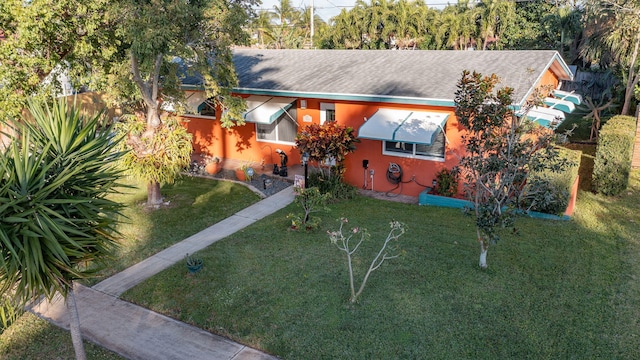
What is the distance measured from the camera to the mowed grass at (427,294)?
7.79 metres

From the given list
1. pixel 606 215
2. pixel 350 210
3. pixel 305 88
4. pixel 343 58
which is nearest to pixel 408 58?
pixel 343 58

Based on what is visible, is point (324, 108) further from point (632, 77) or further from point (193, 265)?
point (632, 77)

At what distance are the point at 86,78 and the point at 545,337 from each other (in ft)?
44.5

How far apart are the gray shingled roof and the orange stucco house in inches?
1.4

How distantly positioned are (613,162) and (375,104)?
7.73m

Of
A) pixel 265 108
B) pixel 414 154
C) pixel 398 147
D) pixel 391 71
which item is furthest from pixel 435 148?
pixel 265 108

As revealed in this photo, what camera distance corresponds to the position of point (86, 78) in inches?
A: 545

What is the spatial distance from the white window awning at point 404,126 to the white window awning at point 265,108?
3.64 m

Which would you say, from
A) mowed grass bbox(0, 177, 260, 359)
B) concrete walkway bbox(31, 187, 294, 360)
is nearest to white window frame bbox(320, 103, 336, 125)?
mowed grass bbox(0, 177, 260, 359)

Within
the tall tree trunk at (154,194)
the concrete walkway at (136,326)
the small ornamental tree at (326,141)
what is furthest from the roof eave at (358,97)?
the concrete walkway at (136,326)

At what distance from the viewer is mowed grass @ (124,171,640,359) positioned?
7.79m

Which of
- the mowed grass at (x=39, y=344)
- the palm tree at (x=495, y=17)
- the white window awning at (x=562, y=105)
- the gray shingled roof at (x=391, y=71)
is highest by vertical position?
the palm tree at (x=495, y=17)

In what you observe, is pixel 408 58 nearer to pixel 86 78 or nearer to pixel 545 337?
pixel 86 78

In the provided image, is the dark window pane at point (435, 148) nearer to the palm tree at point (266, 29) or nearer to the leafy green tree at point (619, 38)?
the leafy green tree at point (619, 38)
